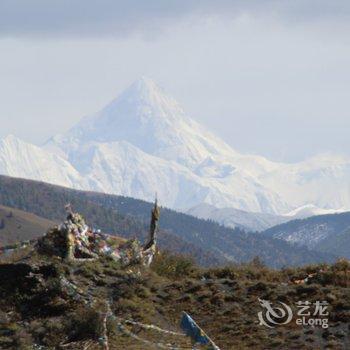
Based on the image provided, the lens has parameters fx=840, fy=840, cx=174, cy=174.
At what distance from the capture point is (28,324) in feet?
109

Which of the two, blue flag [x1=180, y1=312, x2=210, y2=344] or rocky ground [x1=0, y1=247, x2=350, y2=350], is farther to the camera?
blue flag [x1=180, y1=312, x2=210, y2=344]

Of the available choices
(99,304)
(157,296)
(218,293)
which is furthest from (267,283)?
(99,304)

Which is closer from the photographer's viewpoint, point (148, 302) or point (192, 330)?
point (192, 330)

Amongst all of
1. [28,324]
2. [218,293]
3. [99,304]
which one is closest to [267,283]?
[218,293]

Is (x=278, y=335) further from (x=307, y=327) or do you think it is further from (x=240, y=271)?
(x=240, y=271)

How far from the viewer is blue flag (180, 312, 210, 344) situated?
106 feet


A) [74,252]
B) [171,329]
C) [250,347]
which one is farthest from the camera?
[74,252]

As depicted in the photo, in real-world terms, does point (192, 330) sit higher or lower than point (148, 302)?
lower

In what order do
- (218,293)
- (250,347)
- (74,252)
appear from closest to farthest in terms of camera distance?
(250,347)
(218,293)
(74,252)

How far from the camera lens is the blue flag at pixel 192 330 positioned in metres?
32.2

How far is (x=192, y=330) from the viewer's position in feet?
109

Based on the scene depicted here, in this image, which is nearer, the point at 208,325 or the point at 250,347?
the point at 250,347

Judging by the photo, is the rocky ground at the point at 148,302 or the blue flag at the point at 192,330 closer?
the rocky ground at the point at 148,302

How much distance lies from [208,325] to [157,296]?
13.1ft
